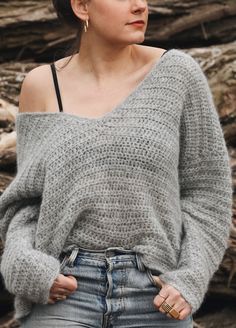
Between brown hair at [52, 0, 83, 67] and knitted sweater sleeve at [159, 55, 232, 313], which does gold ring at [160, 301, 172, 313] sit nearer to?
knitted sweater sleeve at [159, 55, 232, 313]

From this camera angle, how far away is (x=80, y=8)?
309cm

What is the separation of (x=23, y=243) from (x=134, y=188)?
35cm

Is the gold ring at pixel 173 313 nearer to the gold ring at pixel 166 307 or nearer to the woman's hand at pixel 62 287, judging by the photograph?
the gold ring at pixel 166 307

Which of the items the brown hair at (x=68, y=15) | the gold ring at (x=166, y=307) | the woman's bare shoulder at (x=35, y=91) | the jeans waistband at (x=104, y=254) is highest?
the brown hair at (x=68, y=15)

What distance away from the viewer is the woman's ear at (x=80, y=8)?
307 cm

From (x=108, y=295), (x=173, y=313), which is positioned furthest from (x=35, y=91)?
(x=173, y=313)

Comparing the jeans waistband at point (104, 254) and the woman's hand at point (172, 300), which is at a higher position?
the jeans waistband at point (104, 254)

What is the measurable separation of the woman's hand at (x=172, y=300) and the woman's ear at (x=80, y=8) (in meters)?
0.88

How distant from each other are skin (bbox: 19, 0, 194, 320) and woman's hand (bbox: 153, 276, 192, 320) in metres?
0.57

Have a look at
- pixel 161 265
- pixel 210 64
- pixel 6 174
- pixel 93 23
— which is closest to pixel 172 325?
pixel 161 265

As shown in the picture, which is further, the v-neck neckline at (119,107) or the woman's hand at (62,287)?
the v-neck neckline at (119,107)

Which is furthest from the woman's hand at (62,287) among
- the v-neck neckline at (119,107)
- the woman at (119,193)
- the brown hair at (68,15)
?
the brown hair at (68,15)

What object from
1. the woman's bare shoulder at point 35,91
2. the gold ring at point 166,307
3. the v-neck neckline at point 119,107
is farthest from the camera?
the woman's bare shoulder at point 35,91

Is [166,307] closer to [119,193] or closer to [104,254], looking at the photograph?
A: [104,254]
